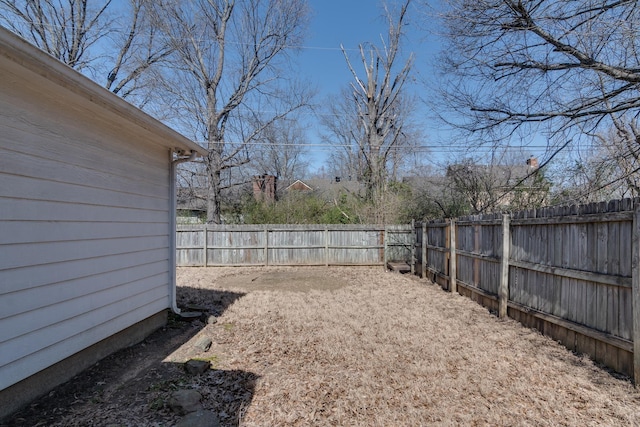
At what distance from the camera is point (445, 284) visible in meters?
6.82

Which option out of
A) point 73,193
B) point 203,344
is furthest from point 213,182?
point 73,193

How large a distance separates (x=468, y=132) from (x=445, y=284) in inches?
128

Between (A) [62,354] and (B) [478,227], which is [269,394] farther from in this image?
(B) [478,227]

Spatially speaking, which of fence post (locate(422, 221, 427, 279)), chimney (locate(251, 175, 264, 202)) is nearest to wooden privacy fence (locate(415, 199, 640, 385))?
fence post (locate(422, 221, 427, 279))

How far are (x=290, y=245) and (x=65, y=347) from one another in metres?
8.09

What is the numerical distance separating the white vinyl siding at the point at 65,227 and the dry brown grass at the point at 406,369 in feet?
4.19

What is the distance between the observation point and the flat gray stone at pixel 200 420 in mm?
2077

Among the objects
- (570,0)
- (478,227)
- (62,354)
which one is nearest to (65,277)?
(62,354)

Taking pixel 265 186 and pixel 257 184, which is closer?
pixel 257 184

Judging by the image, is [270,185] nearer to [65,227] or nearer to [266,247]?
[266,247]

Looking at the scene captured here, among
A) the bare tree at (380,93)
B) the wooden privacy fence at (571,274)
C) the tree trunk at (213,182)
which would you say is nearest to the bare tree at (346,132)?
the bare tree at (380,93)

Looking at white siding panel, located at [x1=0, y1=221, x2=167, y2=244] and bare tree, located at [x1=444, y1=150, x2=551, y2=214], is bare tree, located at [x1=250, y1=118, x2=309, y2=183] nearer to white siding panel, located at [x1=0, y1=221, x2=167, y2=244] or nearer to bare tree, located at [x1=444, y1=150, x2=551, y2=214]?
bare tree, located at [x1=444, y1=150, x2=551, y2=214]

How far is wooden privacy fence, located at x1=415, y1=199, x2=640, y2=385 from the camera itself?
8.86 ft

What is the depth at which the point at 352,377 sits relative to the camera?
2.86m
